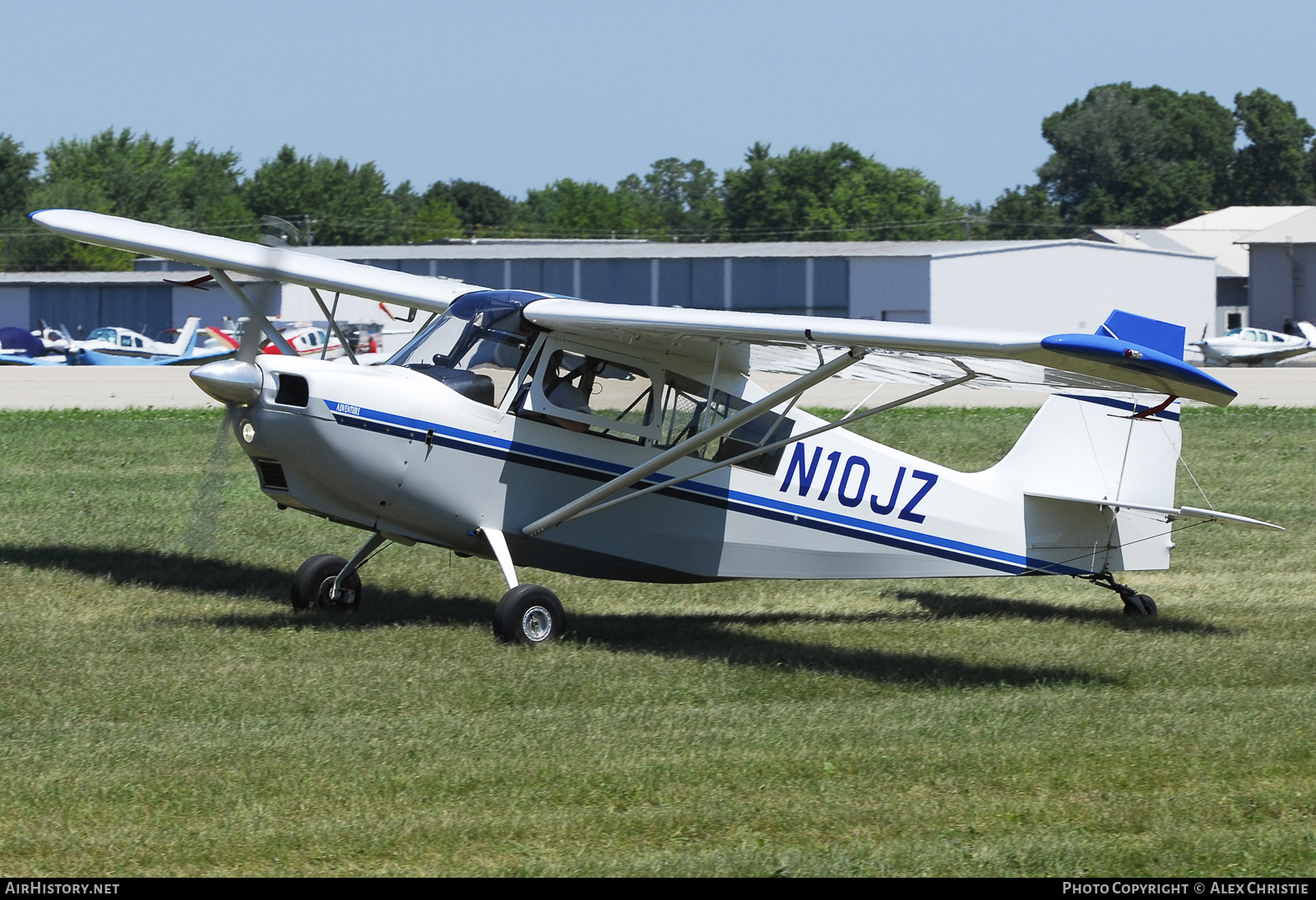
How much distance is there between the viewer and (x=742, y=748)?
714 centimetres

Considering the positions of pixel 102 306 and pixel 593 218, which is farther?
pixel 593 218

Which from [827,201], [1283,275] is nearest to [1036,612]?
[1283,275]

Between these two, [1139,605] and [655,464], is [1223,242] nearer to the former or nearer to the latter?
[1139,605]

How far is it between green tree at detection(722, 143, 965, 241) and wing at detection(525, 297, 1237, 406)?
118 meters

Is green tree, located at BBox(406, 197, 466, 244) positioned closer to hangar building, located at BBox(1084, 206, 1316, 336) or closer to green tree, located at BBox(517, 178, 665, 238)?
green tree, located at BBox(517, 178, 665, 238)

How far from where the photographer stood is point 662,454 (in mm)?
9781

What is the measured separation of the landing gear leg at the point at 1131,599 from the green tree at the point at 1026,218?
425 feet

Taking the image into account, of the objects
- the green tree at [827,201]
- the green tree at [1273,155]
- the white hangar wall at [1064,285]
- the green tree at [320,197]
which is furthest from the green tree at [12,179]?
the green tree at [1273,155]

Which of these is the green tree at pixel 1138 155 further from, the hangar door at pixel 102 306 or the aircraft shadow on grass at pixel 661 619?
the aircraft shadow on grass at pixel 661 619

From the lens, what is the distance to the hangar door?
7156 centimetres

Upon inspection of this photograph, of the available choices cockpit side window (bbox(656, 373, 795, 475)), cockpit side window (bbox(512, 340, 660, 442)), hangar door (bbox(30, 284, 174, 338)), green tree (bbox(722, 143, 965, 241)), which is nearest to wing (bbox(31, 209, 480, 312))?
cockpit side window (bbox(512, 340, 660, 442))

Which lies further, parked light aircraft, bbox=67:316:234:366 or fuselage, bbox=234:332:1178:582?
parked light aircraft, bbox=67:316:234:366

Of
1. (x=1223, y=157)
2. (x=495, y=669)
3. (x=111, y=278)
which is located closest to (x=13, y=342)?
(x=111, y=278)

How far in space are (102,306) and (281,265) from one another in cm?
6753
